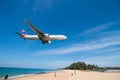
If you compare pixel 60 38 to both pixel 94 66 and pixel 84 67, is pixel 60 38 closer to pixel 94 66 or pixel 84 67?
pixel 84 67

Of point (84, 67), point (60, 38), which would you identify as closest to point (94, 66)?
point (84, 67)

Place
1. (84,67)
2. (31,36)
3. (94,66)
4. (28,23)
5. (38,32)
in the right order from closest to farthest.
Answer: (28,23), (38,32), (31,36), (84,67), (94,66)

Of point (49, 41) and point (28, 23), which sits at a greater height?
point (28, 23)

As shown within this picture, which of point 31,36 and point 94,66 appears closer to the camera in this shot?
point 31,36

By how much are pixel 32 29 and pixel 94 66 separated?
12210 centimetres

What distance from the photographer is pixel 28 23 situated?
40969mm

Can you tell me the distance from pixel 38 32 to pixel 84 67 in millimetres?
106819

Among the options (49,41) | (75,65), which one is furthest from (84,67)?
(49,41)

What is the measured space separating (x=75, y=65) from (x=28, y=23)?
117851mm

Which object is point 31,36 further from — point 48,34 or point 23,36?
point 48,34

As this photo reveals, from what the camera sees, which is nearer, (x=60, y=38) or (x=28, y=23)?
(x=28, y=23)

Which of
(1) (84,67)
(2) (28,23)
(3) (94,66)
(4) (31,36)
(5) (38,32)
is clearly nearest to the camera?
(2) (28,23)

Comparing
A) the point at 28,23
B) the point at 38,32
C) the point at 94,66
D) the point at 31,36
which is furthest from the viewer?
the point at 94,66

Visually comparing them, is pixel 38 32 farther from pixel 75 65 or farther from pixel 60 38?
pixel 75 65
